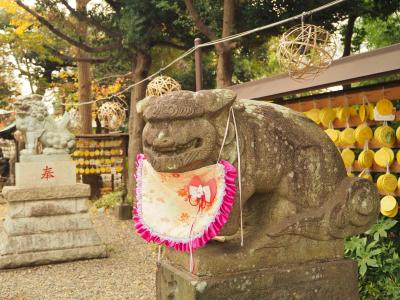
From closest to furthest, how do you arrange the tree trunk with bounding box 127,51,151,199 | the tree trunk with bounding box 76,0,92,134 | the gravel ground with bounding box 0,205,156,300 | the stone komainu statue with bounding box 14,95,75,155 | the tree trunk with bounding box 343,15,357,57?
1. the gravel ground with bounding box 0,205,156,300
2. the stone komainu statue with bounding box 14,95,75,155
3. the tree trunk with bounding box 343,15,357,57
4. the tree trunk with bounding box 127,51,151,199
5. the tree trunk with bounding box 76,0,92,134

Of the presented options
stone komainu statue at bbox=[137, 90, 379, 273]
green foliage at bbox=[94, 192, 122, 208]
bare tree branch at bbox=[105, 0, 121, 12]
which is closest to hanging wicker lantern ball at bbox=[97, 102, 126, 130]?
green foliage at bbox=[94, 192, 122, 208]

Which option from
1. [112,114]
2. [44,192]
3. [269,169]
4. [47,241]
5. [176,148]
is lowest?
[47,241]

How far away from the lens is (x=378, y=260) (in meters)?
4.21

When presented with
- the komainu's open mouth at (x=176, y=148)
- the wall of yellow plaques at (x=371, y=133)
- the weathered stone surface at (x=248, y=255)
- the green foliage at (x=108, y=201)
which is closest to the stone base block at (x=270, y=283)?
the weathered stone surface at (x=248, y=255)

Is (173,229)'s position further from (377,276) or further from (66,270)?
(66,270)

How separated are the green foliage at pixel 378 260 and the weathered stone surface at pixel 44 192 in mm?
3992

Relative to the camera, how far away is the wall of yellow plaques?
4074mm

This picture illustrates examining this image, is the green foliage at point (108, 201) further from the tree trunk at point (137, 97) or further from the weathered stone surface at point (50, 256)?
the weathered stone surface at point (50, 256)

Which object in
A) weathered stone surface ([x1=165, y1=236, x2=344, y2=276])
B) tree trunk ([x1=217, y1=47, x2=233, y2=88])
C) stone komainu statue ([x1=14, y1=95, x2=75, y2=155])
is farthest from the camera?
stone komainu statue ([x1=14, y1=95, x2=75, y2=155])

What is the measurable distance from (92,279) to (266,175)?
12.5 ft

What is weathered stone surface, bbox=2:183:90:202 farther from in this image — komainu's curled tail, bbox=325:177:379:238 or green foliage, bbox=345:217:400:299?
komainu's curled tail, bbox=325:177:379:238

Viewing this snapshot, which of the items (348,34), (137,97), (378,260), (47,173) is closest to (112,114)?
(137,97)

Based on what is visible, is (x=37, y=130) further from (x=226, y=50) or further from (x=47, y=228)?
Result: (x=226, y=50)

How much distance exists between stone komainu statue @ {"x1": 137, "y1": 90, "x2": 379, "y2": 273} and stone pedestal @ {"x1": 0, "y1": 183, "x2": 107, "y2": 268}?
441cm
